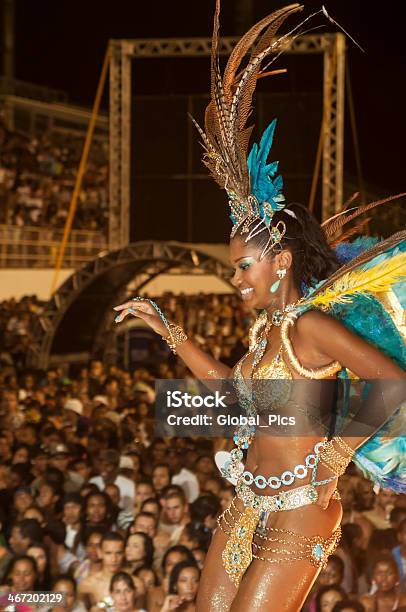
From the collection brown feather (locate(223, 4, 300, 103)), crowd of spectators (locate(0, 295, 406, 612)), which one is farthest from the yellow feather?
crowd of spectators (locate(0, 295, 406, 612))

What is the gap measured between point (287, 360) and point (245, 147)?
674mm

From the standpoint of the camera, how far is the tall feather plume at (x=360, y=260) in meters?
3.16

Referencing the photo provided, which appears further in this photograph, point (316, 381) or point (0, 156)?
point (0, 156)

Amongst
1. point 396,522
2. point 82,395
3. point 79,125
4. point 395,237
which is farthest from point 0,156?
point 395,237

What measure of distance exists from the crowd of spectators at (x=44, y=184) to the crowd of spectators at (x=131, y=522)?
951cm

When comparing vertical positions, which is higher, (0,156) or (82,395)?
(0,156)

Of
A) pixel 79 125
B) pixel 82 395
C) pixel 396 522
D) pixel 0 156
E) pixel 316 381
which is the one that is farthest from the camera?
pixel 79 125

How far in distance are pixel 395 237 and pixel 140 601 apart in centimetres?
266

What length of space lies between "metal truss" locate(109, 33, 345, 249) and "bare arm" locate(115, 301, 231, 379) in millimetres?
8107

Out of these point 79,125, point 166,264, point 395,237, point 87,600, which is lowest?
point 87,600

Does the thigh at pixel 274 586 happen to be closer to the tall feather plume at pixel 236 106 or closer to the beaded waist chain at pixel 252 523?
the beaded waist chain at pixel 252 523

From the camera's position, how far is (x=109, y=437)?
7566 mm

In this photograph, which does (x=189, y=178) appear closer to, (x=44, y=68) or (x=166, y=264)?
(x=166, y=264)

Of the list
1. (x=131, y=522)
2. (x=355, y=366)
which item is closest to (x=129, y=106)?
(x=131, y=522)
